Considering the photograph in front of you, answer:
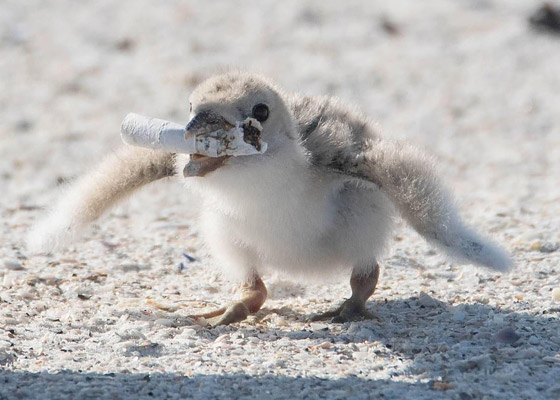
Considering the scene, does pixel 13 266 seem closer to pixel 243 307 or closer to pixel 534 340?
pixel 243 307

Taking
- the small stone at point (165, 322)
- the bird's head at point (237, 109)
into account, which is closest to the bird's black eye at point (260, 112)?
the bird's head at point (237, 109)

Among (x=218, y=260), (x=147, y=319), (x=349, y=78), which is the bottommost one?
(x=147, y=319)

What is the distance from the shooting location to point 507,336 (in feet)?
13.0

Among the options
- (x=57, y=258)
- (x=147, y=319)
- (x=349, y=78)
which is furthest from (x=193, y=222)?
(x=349, y=78)

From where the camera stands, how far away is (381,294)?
16.0 feet

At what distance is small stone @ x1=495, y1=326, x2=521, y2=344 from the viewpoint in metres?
3.93

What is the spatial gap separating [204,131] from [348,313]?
3.64 feet

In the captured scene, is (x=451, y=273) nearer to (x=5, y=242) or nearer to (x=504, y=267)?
(x=504, y=267)

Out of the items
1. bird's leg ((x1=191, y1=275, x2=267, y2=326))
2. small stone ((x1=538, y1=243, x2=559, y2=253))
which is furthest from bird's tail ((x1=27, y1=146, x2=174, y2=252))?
small stone ((x1=538, y1=243, x2=559, y2=253))

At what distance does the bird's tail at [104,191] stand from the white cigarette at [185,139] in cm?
39

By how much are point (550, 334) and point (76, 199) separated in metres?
2.37

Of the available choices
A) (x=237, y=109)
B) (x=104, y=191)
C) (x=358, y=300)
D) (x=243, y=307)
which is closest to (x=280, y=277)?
(x=243, y=307)

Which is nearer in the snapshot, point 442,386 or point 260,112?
point 442,386

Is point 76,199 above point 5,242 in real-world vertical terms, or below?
above
